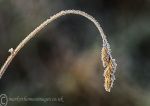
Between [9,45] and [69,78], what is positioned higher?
[9,45]

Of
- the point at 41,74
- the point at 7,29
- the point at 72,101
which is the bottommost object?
the point at 72,101

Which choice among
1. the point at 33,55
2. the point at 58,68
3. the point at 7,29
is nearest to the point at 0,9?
the point at 7,29

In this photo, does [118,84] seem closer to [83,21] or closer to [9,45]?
[83,21]

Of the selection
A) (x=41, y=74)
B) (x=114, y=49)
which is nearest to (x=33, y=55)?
(x=41, y=74)

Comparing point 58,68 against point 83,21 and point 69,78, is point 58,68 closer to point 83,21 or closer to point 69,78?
point 69,78

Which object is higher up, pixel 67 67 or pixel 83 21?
pixel 83 21
